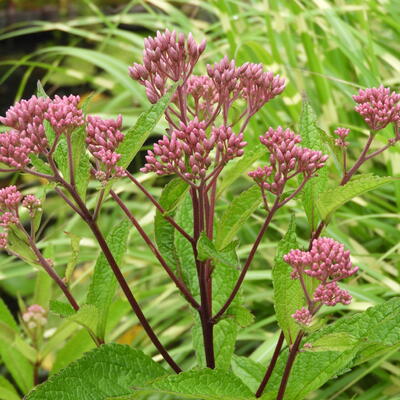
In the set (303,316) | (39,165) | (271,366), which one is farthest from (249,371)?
(39,165)

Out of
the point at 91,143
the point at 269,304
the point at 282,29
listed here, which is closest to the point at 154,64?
the point at 91,143

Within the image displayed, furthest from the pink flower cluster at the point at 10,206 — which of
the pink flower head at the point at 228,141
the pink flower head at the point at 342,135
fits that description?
the pink flower head at the point at 342,135

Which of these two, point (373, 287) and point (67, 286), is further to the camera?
point (373, 287)

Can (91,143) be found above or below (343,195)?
above

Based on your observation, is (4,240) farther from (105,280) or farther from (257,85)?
(257,85)

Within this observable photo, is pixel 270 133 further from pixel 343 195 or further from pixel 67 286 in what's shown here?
pixel 67 286

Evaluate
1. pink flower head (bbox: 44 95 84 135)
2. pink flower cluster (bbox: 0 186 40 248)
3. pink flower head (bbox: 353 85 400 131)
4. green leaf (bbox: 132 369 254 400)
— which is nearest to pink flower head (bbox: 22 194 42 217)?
pink flower cluster (bbox: 0 186 40 248)

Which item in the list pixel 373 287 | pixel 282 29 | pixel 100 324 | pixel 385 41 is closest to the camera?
pixel 100 324

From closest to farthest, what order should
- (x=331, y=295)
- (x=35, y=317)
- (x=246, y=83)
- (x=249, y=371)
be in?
(x=331, y=295)
(x=246, y=83)
(x=249, y=371)
(x=35, y=317)
